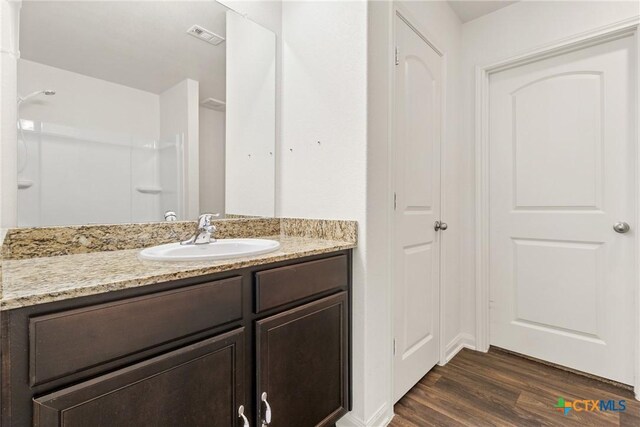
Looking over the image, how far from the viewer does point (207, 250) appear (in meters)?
1.27

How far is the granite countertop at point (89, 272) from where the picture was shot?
2.03 feet

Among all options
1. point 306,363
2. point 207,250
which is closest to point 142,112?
point 207,250

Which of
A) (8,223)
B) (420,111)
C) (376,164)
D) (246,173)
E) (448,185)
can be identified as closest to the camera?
(8,223)

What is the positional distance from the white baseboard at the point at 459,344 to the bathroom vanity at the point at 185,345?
1.06m

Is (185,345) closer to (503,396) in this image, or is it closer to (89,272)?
(89,272)

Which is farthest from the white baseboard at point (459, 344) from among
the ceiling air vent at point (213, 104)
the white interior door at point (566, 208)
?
the ceiling air vent at point (213, 104)

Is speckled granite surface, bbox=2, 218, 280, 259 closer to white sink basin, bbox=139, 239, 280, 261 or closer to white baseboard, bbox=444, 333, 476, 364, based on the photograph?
white sink basin, bbox=139, 239, 280, 261

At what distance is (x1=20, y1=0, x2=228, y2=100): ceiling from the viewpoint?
1.07 metres

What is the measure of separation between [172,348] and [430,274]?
149 cm

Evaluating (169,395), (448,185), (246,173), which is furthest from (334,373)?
(448,185)

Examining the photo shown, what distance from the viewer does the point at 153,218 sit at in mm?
1291

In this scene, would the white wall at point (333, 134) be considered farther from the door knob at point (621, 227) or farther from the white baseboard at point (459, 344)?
the door knob at point (621, 227)

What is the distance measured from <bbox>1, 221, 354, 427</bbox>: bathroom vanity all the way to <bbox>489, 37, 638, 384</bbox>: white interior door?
1.44 meters

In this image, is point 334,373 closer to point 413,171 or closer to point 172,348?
point 172,348
